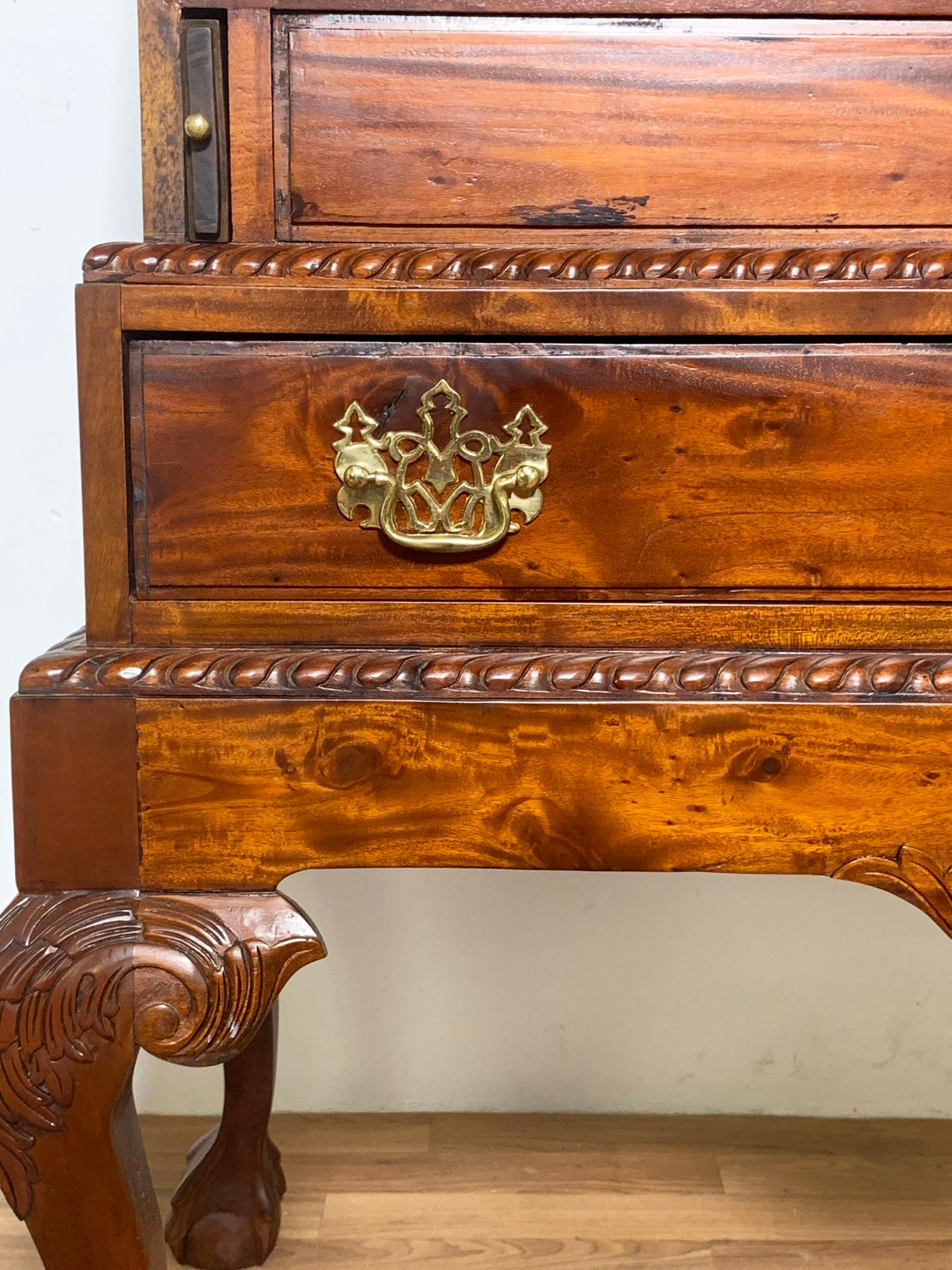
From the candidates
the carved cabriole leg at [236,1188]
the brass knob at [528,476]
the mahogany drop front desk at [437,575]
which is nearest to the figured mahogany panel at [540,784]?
the mahogany drop front desk at [437,575]

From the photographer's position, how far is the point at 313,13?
665mm

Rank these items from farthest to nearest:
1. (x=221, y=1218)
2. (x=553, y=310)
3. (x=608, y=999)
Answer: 1. (x=608, y=999)
2. (x=221, y=1218)
3. (x=553, y=310)

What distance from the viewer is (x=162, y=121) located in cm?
69

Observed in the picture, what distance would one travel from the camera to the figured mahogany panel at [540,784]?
0.63 metres

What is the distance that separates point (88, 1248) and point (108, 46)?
3.58 ft

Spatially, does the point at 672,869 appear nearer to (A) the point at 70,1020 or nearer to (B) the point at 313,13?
(A) the point at 70,1020

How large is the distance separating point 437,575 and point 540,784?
13 centimetres

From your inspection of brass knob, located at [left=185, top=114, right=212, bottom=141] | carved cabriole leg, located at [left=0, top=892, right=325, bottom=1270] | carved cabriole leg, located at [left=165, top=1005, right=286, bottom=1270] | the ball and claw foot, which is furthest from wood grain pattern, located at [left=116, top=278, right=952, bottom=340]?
the ball and claw foot

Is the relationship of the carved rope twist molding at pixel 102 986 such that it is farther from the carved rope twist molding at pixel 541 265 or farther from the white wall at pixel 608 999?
the white wall at pixel 608 999

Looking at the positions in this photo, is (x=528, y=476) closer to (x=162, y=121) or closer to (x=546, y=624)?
(x=546, y=624)

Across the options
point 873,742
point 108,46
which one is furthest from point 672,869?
point 108,46

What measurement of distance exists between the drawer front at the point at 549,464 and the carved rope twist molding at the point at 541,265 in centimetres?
4

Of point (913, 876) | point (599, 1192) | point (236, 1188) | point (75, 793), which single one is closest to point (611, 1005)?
point (599, 1192)

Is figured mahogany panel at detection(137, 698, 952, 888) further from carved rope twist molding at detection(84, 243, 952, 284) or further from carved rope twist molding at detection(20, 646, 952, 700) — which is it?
carved rope twist molding at detection(84, 243, 952, 284)
